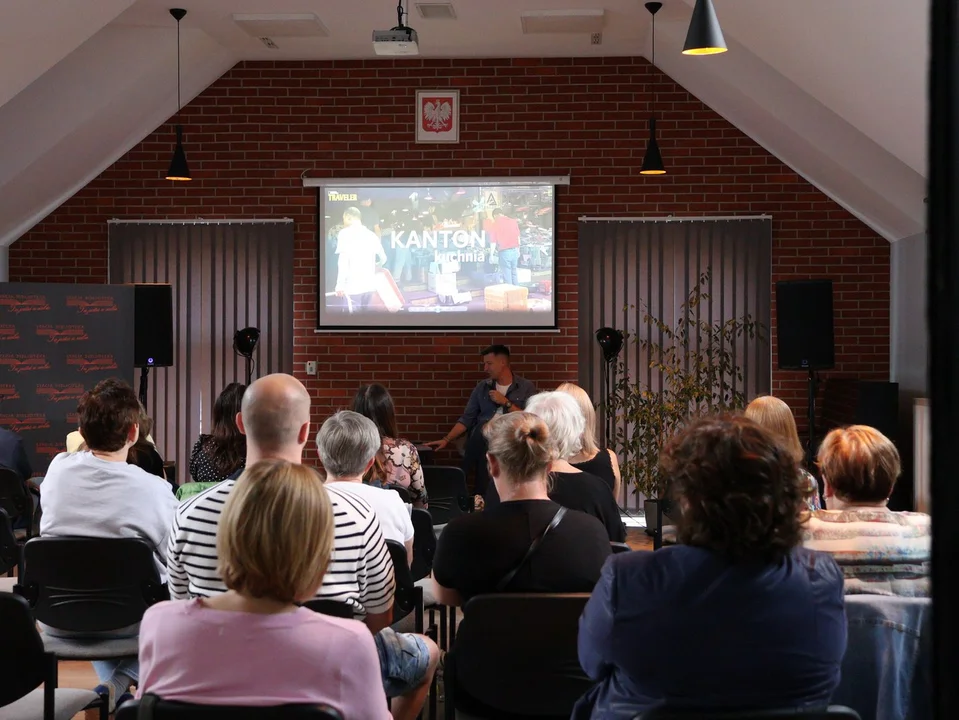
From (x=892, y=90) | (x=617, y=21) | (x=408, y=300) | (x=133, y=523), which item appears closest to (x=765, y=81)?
(x=617, y=21)

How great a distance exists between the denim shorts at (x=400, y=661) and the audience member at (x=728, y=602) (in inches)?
40.1

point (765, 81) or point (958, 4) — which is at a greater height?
point (765, 81)

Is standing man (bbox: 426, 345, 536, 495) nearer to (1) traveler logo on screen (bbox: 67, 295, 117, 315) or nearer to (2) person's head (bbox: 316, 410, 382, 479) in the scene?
(1) traveler logo on screen (bbox: 67, 295, 117, 315)

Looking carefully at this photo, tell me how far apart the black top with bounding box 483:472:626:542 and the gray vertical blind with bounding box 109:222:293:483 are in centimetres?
538

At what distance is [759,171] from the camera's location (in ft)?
27.1

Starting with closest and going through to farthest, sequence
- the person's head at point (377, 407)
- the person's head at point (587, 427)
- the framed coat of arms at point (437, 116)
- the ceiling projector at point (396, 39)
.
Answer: the person's head at point (587, 427), the person's head at point (377, 407), the ceiling projector at point (396, 39), the framed coat of arms at point (437, 116)

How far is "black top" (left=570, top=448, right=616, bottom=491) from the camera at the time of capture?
413 centimetres

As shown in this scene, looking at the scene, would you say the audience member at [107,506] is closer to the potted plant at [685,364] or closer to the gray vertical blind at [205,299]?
the potted plant at [685,364]

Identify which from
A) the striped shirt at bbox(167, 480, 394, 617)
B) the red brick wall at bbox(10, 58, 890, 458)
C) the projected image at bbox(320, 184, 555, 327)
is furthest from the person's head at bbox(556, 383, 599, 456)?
the red brick wall at bbox(10, 58, 890, 458)

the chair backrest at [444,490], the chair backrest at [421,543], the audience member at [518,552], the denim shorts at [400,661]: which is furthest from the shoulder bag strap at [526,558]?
the chair backrest at [444,490]

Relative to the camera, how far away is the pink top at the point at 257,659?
173 centimetres

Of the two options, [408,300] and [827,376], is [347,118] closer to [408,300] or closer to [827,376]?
[408,300]

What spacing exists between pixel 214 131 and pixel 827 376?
563cm

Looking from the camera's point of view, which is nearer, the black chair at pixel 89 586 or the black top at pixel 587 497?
the black chair at pixel 89 586
